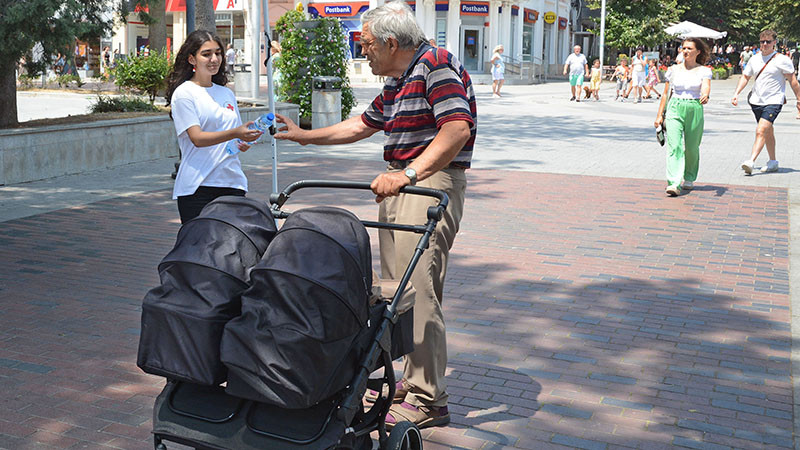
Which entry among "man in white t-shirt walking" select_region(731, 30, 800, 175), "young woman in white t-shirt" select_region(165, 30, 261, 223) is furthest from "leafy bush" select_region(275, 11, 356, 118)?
"young woman in white t-shirt" select_region(165, 30, 261, 223)

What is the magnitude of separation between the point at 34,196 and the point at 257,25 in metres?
8.47

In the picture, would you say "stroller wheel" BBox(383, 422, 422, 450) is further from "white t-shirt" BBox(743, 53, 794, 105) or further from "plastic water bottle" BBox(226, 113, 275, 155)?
"white t-shirt" BBox(743, 53, 794, 105)

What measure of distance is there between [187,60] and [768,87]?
30.8 ft

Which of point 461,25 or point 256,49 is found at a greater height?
point 461,25

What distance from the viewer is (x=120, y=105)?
50.3 feet

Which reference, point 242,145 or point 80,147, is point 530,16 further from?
point 242,145

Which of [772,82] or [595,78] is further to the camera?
[595,78]

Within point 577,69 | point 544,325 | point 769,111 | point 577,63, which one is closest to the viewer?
point 544,325

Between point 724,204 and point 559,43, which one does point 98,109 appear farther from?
point 559,43

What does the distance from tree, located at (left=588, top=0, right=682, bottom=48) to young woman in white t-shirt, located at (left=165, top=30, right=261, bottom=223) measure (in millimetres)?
46477

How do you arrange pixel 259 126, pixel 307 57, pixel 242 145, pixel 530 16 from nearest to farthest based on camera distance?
pixel 259 126 < pixel 242 145 < pixel 307 57 < pixel 530 16

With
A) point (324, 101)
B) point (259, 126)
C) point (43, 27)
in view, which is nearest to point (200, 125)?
point (259, 126)

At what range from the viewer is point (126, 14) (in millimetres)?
13703

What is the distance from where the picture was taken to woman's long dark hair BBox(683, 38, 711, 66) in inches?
399
